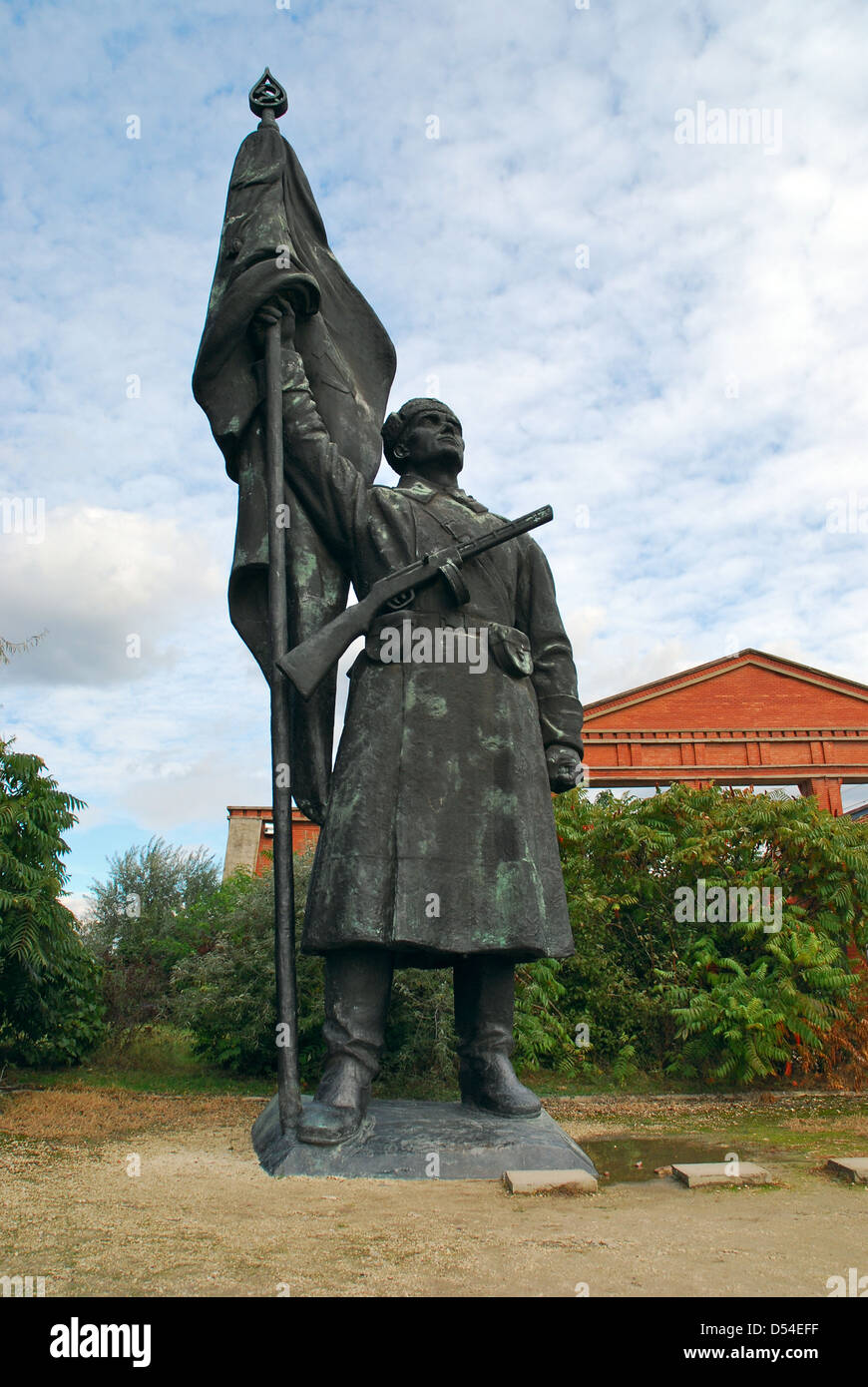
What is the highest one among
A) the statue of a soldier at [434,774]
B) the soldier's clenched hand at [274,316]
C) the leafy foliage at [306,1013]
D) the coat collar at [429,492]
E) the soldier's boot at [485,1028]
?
the soldier's clenched hand at [274,316]

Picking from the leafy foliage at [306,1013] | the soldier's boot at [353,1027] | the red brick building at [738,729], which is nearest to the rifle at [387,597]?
the soldier's boot at [353,1027]

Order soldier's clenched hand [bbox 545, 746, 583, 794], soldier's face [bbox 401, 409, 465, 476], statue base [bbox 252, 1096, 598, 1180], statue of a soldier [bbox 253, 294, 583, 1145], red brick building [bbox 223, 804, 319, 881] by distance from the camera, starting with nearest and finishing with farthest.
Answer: statue base [bbox 252, 1096, 598, 1180] < statue of a soldier [bbox 253, 294, 583, 1145] < soldier's clenched hand [bbox 545, 746, 583, 794] < soldier's face [bbox 401, 409, 465, 476] < red brick building [bbox 223, 804, 319, 881]

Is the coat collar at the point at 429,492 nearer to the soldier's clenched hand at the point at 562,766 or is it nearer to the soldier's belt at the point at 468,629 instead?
the soldier's belt at the point at 468,629

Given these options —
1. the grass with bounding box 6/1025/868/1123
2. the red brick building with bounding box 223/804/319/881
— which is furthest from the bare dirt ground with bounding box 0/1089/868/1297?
the red brick building with bounding box 223/804/319/881

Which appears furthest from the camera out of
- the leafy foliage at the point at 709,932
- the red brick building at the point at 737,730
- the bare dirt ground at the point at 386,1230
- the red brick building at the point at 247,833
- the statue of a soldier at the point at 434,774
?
the red brick building at the point at 737,730

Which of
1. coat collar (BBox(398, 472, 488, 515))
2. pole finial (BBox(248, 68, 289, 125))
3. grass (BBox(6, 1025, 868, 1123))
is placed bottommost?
grass (BBox(6, 1025, 868, 1123))

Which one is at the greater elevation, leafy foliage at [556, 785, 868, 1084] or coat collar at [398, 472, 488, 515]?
coat collar at [398, 472, 488, 515]

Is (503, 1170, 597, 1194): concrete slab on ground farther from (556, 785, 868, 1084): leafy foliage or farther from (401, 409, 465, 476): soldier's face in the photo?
(556, 785, 868, 1084): leafy foliage

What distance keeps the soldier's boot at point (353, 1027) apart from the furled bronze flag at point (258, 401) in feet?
2.48

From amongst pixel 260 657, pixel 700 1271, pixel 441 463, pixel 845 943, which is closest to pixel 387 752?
pixel 260 657

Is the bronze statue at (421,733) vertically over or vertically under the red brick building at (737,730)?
under

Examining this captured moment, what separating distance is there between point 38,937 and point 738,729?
19.5 m

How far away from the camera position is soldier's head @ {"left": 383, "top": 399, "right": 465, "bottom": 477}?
4.76 m

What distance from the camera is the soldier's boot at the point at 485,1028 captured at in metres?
3.98
